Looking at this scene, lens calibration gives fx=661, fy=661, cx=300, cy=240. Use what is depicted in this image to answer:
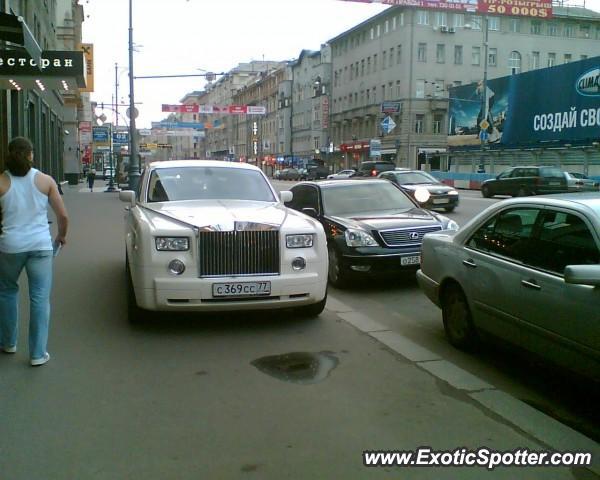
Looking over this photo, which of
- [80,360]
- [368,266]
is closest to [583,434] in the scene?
[80,360]

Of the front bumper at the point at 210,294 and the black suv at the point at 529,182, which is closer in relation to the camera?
the front bumper at the point at 210,294

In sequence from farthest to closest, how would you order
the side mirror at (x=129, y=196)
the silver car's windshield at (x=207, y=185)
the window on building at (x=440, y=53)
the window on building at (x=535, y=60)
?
the window on building at (x=535, y=60), the window on building at (x=440, y=53), the side mirror at (x=129, y=196), the silver car's windshield at (x=207, y=185)

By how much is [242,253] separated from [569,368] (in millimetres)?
3134

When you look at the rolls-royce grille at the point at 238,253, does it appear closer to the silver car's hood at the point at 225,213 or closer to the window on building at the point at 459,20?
the silver car's hood at the point at 225,213

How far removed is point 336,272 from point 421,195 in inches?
466

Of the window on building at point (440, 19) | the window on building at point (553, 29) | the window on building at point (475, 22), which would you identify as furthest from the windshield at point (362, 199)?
the window on building at point (553, 29)

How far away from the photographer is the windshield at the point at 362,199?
32.6 ft

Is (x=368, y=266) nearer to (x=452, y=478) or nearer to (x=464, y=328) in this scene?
(x=464, y=328)

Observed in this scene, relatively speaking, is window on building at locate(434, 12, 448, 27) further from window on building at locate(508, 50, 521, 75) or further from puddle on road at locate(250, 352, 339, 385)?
puddle on road at locate(250, 352, 339, 385)

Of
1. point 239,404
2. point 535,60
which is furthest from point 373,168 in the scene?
point 535,60

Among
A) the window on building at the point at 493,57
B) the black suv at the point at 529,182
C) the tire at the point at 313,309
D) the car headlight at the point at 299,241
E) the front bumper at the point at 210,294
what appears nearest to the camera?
the front bumper at the point at 210,294

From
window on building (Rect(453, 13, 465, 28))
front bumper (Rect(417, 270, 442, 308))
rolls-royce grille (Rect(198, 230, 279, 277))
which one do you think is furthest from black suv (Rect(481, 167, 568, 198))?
window on building (Rect(453, 13, 465, 28))

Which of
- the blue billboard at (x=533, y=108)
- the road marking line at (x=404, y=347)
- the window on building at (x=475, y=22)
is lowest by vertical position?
the road marking line at (x=404, y=347)

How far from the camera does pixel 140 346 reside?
6.00 m
